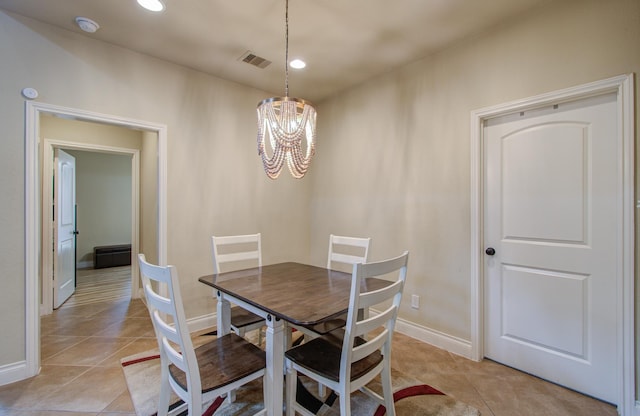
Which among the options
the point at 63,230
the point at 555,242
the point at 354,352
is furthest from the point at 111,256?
the point at 555,242

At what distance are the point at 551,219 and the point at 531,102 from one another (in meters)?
0.86

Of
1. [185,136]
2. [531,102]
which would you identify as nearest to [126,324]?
[185,136]

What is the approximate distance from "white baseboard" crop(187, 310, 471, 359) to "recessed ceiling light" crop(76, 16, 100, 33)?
2.68m

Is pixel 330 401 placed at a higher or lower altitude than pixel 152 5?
lower

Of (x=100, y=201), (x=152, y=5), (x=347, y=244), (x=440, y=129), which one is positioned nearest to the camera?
(x=152, y=5)

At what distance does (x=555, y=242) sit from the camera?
6.70 feet

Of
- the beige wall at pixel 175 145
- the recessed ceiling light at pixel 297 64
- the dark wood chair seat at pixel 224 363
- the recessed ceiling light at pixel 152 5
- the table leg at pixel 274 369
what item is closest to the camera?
the dark wood chair seat at pixel 224 363

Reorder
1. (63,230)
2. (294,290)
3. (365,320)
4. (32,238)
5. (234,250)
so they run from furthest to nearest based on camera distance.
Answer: (63,230) < (234,250) < (32,238) < (294,290) < (365,320)

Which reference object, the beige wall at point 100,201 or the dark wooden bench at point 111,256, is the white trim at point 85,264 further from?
the dark wooden bench at point 111,256

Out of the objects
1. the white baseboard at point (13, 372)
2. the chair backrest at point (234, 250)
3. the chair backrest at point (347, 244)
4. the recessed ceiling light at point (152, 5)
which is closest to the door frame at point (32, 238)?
the white baseboard at point (13, 372)

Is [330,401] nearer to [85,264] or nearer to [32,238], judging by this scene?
[32,238]

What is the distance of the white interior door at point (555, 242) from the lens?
1.83m

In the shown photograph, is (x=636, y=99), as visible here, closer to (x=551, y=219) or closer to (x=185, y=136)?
(x=551, y=219)

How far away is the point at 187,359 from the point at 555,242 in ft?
8.00
